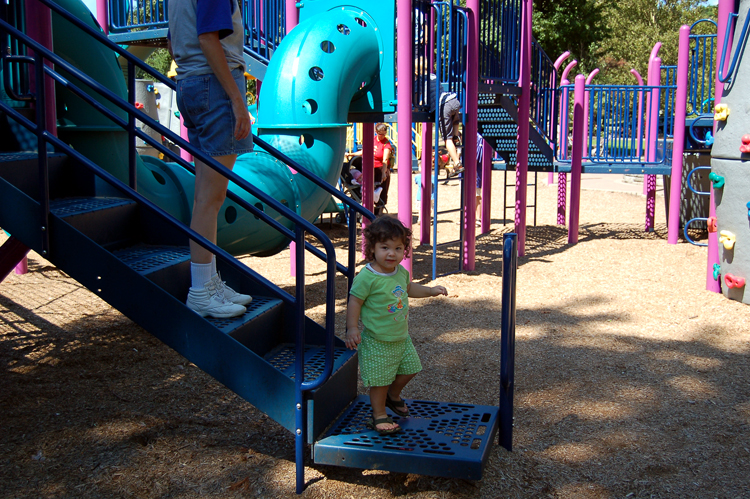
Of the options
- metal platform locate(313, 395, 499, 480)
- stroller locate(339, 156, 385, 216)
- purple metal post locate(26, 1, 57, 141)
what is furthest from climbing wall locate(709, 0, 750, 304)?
purple metal post locate(26, 1, 57, 141)

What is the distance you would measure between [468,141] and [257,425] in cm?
446

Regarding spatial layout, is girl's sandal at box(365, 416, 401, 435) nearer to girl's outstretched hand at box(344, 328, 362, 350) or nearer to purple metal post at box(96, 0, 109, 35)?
girl's outstretched hand at box(344, 328, 362, 350)

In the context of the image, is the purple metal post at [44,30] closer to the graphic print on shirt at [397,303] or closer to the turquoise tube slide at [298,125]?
the turquoise tube slide at [298,125]

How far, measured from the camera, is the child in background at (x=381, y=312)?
2971mm

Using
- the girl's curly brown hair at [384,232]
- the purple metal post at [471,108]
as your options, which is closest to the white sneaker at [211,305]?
the girl's curly brown hair at [384,232]

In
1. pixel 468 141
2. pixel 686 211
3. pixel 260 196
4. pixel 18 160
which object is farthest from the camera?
pixel 686 211

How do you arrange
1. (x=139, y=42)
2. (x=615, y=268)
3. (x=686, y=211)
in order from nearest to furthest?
1. (x=615, y=268)
2. (x=139, y=42)
3. (x=686, y=211)

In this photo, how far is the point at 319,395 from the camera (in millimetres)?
2916

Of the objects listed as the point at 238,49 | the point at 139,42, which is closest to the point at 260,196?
the point at 238,49

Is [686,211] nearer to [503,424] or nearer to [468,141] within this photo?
[468,141]

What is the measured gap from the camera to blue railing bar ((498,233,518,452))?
3029 millimetres

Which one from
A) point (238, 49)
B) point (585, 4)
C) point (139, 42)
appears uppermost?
point (585, 4)

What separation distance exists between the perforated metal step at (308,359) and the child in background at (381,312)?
21 centimetres

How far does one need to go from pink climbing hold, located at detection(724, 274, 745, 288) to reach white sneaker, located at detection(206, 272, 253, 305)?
4702 millimetres
